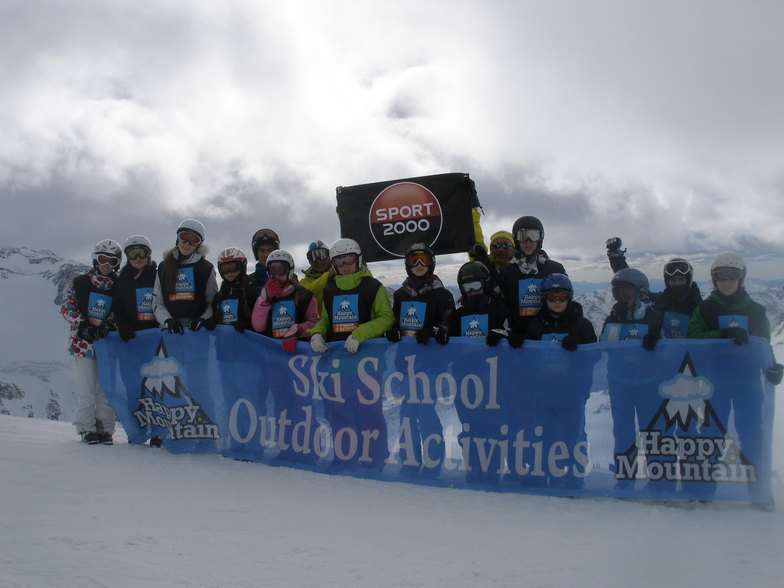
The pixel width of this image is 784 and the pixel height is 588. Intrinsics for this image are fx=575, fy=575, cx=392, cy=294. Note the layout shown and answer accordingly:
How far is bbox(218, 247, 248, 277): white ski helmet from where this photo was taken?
642cm

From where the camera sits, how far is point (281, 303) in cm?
612

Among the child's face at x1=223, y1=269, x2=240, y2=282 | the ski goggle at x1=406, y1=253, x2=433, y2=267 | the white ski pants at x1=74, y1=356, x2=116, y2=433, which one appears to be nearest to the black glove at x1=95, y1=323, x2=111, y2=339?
the white ski pants at x1=74, y1=356, x2=116, y2=433

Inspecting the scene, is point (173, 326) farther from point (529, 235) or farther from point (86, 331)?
point (529, 235)

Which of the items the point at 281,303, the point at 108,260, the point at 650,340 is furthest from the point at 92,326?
the point at 650,340

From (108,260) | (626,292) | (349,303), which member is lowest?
(349,303)

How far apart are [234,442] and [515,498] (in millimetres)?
2930

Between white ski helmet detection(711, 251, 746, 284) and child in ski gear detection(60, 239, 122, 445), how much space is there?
6213 millimetres

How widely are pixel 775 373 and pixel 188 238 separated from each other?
19.0 feet

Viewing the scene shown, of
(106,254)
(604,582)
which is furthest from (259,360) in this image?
(604,582)

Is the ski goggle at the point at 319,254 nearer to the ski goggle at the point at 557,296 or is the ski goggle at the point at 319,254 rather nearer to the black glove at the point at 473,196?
the black glove at the point at 473,196

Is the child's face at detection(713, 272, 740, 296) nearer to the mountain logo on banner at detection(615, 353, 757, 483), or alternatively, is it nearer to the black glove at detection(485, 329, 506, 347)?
the mountain logo on banner at detection(615, 353, 757, 483)

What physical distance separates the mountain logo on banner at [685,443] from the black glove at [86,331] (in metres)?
5.59

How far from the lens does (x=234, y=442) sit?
19.7ft

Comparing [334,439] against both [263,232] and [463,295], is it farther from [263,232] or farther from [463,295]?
[263,232]
